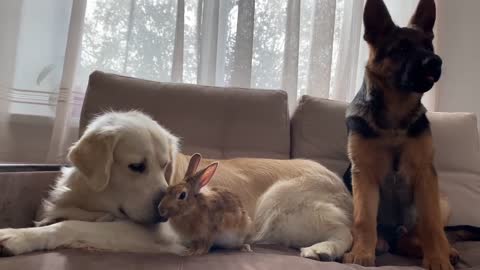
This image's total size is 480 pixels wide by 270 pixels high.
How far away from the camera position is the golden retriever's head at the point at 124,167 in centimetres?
135

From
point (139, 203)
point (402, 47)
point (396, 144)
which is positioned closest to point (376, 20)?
point (402, 47)

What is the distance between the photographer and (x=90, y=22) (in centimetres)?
238

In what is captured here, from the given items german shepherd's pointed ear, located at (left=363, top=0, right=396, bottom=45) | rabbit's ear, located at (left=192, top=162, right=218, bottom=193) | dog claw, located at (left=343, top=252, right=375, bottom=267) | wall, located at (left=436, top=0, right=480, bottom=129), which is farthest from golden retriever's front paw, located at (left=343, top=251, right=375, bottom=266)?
wall, located at (left=436, top=0, right=480, bottom=129)

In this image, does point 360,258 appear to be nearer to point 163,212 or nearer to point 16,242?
point 163,212

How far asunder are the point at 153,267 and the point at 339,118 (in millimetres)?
1380

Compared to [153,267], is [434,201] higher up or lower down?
higher up

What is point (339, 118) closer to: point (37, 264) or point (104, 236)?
point (104, 236)

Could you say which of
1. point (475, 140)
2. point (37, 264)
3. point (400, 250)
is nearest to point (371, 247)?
point (400, 250)

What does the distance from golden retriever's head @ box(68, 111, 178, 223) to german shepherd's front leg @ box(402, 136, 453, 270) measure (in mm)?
911

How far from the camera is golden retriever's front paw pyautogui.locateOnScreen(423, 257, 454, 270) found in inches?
53.8

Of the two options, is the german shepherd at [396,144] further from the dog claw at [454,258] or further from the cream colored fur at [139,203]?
the cream colored fur at [139,203]

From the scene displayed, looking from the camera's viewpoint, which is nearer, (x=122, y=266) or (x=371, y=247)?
(x=122, y=266)

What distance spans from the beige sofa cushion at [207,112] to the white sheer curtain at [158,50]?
36cm

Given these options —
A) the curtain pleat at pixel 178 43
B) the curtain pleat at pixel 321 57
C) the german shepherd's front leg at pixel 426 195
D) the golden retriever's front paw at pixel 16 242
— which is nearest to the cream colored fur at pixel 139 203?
the golden retriever's front paw at pixel 16 242
